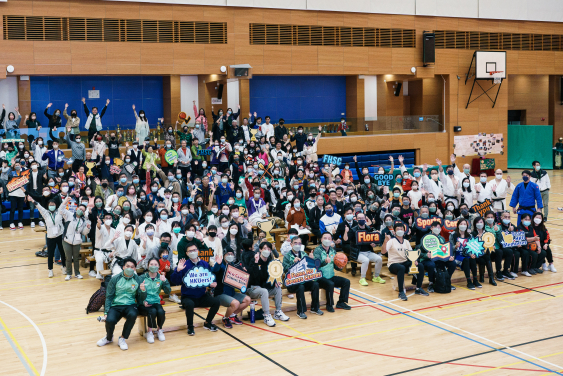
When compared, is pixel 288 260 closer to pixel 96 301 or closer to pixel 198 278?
pixel 198 278

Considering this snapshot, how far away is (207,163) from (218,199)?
4600mm

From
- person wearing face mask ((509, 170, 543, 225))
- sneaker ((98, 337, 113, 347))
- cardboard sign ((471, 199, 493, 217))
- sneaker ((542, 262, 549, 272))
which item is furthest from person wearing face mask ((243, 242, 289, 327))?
person wearing face mask ((509, 170, 543, 225))

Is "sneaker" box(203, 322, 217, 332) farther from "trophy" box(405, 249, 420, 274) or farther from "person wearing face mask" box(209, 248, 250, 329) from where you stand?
"trophy" box(405, 249, 420, 274)

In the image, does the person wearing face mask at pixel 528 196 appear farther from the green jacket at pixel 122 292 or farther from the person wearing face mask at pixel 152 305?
the green jacket at pixel 122 292

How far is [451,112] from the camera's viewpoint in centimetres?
3644

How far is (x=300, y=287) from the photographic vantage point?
43.4 ft

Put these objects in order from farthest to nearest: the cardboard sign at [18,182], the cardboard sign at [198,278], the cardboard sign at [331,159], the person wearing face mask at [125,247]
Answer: the cardboard sign at [331,159]
the cardboard sign at [18,182]
the person wearing face mask at [125,247]
the cardboard sign at [198,278]

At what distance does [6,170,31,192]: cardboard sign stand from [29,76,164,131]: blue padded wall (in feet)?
27.1

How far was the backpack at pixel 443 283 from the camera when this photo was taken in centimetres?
1473

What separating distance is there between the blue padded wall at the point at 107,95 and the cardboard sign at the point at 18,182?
8.27 meters

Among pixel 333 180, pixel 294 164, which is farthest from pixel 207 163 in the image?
pixel 333 180

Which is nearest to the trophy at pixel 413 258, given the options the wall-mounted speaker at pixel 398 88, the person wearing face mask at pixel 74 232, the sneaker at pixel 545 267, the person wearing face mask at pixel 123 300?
the sneaker at pixel 545 267

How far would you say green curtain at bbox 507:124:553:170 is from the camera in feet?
130

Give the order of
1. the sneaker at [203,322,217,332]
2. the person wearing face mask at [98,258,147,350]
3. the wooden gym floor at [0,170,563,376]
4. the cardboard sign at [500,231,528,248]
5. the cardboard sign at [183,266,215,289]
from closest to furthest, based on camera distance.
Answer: the wooden gym floor at [0,170,563,376], the person wearing face mask at [98,258,147,350], the cardboard sign at [183,266,215,289], the sneaker at [203,322,217,332], the cardboard sign at [500,231,528,248]
